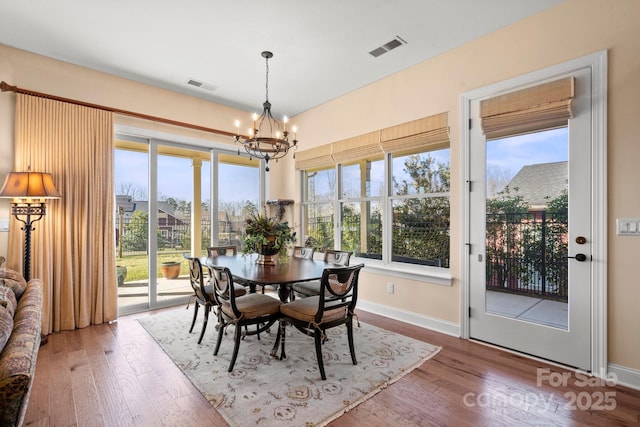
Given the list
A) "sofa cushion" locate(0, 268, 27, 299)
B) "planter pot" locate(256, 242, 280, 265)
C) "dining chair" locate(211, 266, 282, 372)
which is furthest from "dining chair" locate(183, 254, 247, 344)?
"sofa cushion" locate(0, 268, 27, 299)

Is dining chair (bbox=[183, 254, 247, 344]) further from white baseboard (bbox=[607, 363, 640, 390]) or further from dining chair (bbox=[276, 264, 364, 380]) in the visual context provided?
white baseboard (bbox=[607, 363, 640, 390])

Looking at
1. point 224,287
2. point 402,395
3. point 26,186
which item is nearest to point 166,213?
point 26,186

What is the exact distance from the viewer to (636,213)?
227cm

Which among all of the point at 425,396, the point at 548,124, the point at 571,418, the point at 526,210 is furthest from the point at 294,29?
the point at 571,418

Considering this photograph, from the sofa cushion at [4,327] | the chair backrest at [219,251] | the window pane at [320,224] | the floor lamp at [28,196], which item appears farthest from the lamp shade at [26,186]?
the window pane at [320,224]

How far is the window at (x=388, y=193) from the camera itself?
3541mm

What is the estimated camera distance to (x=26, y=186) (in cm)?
294

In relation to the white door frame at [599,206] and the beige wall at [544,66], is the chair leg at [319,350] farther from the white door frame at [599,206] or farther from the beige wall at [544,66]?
the white door frame at [599,206]

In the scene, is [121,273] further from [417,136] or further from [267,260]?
[417,136]

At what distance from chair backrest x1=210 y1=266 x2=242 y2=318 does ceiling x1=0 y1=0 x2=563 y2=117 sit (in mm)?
2250

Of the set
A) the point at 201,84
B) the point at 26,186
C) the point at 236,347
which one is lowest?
the point at 236,347

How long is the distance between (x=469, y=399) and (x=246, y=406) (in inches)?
61.0

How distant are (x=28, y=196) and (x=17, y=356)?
2.54m

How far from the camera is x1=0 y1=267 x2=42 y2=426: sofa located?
999mm
